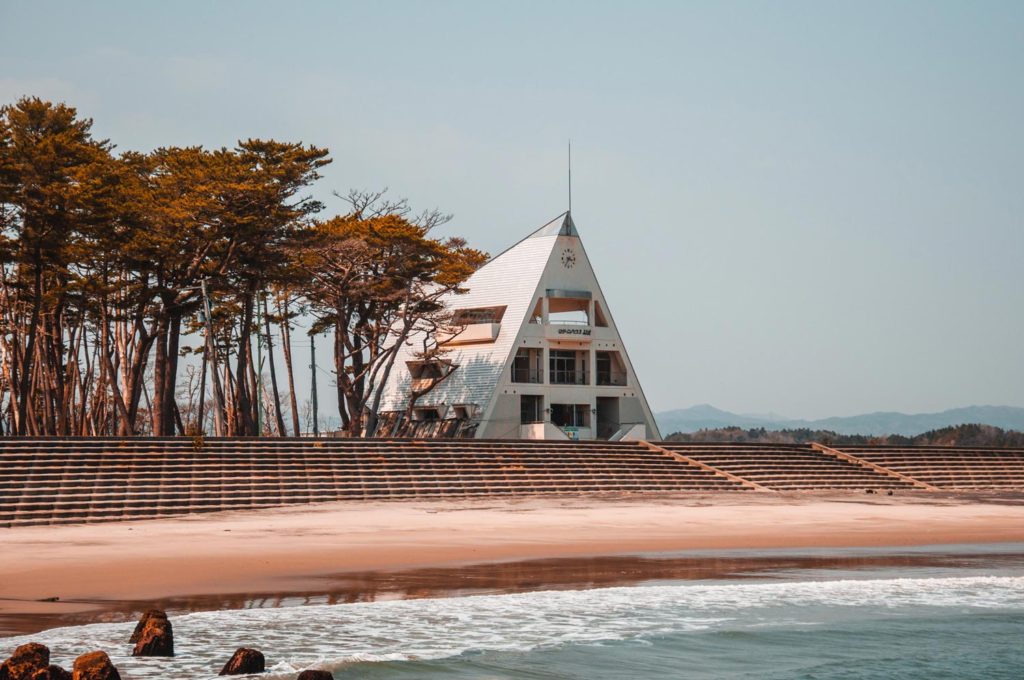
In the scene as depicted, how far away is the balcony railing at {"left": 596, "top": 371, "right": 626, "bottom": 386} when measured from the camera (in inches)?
2482

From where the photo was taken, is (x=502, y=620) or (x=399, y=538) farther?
(x=399, y=538)

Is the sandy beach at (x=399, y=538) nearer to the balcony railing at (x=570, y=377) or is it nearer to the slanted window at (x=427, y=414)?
the balcony railing at (x=570, y=377)

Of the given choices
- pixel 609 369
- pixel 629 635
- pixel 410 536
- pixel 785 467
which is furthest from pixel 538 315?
pixel 629 635

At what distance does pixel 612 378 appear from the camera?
63125 mm

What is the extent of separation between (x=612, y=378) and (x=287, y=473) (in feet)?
104

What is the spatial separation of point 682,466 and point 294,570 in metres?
24.3

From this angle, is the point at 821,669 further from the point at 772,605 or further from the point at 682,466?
the point at 682,466

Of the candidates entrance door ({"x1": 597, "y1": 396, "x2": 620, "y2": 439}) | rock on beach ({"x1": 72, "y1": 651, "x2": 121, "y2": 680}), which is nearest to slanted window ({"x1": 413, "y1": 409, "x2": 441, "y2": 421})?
entrance door ({"x1": 597, "y1": 396, "x2": 620, "y2": 439})

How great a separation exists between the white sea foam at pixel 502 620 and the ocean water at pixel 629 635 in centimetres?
3

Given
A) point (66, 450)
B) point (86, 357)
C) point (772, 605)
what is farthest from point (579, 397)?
point (772, 605)

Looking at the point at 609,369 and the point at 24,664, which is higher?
the point at 609,369

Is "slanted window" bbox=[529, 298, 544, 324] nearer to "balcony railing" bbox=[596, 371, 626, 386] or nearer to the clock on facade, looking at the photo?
the clock on facade

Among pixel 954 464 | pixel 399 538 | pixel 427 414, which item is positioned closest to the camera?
pixel 399 538

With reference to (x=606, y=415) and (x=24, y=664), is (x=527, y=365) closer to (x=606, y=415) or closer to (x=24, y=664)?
(x=606, y=415)
